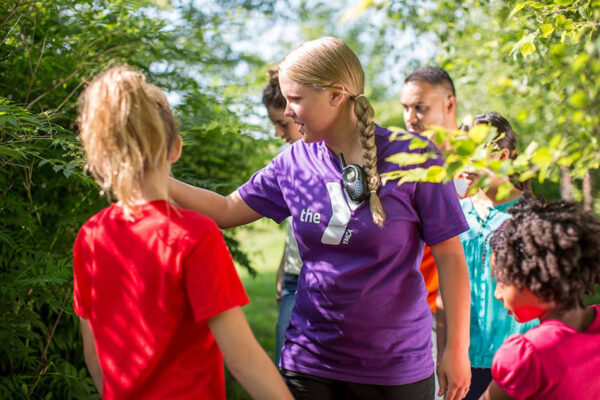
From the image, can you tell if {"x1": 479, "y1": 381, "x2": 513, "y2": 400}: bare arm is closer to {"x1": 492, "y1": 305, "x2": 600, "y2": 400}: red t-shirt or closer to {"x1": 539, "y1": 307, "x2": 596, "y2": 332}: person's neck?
{"x1": 492, "y1": 305, "x2": 600, "y2": 400}: red t-shirt

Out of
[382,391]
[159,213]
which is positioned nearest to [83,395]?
[382,391]

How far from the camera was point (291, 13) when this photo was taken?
8852mm

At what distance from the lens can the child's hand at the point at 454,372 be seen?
98.3 inches

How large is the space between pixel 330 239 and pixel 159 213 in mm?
821

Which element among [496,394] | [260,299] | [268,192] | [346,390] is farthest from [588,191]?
[260,299]

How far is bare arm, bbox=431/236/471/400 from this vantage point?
2499 millimetres

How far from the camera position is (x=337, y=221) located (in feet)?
8.23

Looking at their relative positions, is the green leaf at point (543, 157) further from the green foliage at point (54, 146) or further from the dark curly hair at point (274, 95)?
the dark curly hair at point (274, 95)

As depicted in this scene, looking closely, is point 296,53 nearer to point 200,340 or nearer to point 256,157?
point 200,340

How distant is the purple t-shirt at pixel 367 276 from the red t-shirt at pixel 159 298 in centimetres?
65

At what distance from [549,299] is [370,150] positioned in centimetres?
85

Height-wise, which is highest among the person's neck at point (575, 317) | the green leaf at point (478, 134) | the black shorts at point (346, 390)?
the green leaf at point (478, 134)

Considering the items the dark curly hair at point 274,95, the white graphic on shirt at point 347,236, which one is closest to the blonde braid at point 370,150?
the white graphic on shirt at point 347,236

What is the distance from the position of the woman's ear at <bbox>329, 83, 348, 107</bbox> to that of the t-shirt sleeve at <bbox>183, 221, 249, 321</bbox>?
3.09 ft
